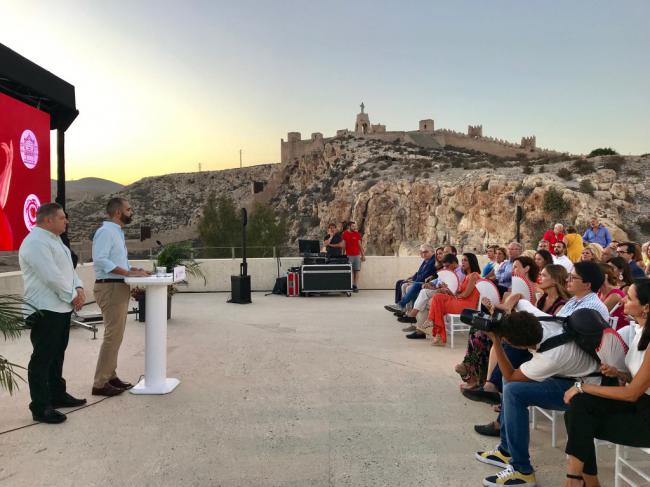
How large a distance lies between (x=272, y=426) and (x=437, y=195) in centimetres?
3213

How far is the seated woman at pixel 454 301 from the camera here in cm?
518

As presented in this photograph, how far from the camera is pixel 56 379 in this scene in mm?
3424

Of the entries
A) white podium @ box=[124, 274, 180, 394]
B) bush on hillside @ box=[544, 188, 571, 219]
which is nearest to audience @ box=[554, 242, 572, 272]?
white podium @ box=[124, 274, 180, 394]

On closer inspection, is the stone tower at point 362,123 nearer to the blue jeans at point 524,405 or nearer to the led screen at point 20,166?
the led screen at point 20,166

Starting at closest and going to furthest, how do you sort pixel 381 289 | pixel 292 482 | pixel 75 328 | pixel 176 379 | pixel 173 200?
1. pixel 292 482
2. pixel 176 379
3. pixel 75 328
4. pixel 381 289
5. pixel 173 200

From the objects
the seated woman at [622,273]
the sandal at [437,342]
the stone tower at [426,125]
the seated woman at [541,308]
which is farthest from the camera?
the stone tower at [426,125]

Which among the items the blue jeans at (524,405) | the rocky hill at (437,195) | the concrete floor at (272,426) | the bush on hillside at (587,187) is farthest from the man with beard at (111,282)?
the bush on hillside at (587,187)

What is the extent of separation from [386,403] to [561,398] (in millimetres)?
1369

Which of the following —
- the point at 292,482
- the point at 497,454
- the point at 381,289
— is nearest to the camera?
the point at 292,482

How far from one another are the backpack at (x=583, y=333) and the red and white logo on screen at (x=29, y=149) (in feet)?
18.6

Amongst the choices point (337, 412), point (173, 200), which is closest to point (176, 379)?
point (337, 412)

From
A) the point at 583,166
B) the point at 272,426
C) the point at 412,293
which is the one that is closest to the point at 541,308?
the point at 272,426

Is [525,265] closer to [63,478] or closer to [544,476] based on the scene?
[544,476]

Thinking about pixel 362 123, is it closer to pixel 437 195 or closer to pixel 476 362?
pixel 437 195
